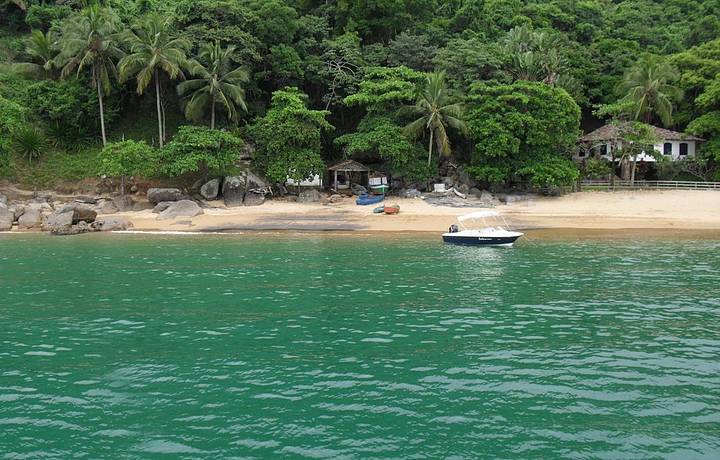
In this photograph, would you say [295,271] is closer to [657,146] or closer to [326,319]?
[326,319]

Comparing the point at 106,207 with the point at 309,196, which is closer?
the point at 106,207

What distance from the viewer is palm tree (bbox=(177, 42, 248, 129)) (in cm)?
Result: 4528

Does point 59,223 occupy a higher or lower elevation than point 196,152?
lower

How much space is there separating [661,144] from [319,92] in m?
31.9


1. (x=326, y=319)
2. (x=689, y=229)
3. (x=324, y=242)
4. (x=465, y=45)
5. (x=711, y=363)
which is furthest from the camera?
(x=465, y=45)

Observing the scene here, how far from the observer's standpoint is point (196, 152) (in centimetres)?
4216

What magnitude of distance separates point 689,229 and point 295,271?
25.1m

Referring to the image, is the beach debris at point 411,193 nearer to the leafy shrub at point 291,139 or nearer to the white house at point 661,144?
the leafy shrub at point 291,139

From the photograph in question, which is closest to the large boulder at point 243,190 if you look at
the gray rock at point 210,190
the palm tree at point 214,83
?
the gray rock at point 210,190

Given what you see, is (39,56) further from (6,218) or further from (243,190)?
(243,190)

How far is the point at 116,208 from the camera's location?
42344 millimetres

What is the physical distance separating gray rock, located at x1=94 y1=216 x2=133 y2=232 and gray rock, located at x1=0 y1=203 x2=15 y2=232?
20.5 ft

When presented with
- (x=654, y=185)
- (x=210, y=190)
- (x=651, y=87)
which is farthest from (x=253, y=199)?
(x=651, y=87)

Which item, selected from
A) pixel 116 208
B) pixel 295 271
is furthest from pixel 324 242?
pixel 116 208
